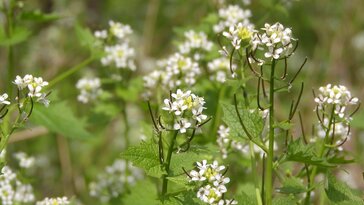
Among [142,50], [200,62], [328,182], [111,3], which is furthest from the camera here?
[111,3]

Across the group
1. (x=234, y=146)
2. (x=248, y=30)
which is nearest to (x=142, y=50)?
(x=234, y=146)

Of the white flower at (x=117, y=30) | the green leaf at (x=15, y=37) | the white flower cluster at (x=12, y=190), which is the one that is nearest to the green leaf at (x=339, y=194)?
the white flower cluster at (x=12, y=190)

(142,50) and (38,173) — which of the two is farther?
(142,50)

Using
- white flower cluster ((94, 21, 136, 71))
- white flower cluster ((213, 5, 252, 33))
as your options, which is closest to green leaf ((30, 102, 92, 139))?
white flower cluster ((94, 21, 136, 71))

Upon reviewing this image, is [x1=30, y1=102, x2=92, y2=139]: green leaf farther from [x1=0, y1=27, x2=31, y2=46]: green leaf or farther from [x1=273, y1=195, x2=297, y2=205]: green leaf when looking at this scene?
[x1=273, y1=195, x2=297, y2=205]: green leaf

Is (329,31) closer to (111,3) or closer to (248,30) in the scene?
(111,3)

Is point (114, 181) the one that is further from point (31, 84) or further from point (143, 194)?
point (31, 84)

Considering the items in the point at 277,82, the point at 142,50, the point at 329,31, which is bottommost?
the point at 277,82
